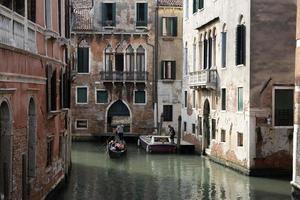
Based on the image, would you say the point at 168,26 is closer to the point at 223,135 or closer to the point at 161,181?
the point at 223,135

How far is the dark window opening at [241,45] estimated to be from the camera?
1725cm

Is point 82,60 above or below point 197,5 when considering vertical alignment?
below

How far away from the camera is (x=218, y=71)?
20.2 m

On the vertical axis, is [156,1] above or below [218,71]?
above

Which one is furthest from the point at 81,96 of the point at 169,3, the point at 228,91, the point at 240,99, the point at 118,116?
the point at 240,99

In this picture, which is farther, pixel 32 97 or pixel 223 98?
pixel 223 98

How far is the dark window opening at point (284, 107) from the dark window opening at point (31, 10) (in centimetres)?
842

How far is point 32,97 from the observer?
10633 millimetres

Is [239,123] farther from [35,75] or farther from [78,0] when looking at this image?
[78,0]

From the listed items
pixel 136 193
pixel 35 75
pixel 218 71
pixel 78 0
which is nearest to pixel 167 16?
pixel 78 0

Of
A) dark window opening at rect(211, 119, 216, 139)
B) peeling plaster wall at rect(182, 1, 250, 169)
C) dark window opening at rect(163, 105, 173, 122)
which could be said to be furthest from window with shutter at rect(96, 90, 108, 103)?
dark window opening at rect(211, 119, 216, 139)

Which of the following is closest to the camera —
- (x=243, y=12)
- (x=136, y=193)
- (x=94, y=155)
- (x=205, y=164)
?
(x=136, y=193)

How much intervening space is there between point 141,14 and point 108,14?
1680 mm

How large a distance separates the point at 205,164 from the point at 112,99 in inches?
406
